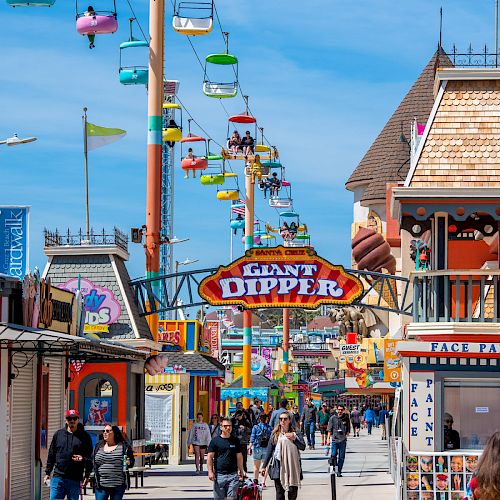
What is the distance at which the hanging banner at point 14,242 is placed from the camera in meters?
22.4

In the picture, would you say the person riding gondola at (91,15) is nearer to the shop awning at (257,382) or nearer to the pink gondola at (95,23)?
the pink gondola at (95,23)

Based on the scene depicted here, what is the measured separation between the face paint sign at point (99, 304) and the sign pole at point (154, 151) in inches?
42.3

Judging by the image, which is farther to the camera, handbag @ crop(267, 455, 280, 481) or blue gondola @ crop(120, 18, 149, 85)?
blue gondola @ crop(120, 18, 149, 85)

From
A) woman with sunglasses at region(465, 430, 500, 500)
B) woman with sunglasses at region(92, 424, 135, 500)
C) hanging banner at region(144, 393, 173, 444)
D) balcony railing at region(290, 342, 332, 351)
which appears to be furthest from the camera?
balcony railing at region(290, 342, 332, 351)

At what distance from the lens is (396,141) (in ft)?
174

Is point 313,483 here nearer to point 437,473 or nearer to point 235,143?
point 437,473

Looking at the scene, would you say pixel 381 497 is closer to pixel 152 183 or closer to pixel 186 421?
pixel 152 183

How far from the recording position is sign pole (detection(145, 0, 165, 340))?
3306 centimetres

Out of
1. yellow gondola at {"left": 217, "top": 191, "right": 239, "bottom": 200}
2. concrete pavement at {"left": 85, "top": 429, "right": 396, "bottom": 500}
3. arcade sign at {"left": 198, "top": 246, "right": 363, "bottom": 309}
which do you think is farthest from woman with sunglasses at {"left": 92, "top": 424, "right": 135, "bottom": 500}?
yellow gondola at {"left": 217, "top": 191, "right": 239, "bottom": 200}

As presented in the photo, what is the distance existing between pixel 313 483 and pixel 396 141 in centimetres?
2573

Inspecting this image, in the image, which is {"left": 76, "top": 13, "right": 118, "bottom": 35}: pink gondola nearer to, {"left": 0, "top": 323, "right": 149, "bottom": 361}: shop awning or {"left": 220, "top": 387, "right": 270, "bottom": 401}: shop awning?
{"left": 0, "top": 323, "right": 149, "bottom": 361}: shop awning

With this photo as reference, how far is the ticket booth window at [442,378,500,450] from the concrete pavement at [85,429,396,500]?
420 cm

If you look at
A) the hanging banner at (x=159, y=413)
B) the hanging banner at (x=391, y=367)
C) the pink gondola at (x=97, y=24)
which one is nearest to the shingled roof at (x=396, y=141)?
the hanging banner at (x=159, y=413)

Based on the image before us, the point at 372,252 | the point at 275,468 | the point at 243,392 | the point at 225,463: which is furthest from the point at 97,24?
the point at 243,392
